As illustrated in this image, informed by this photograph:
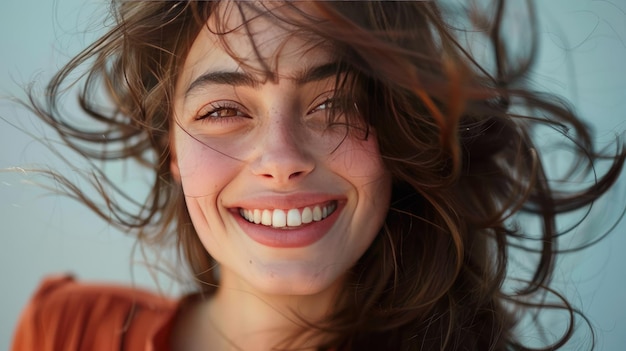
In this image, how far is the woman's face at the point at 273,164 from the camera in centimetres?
100

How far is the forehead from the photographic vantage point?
99 centimetres

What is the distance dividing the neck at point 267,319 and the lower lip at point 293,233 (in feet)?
0.37

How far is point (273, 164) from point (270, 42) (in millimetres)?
149

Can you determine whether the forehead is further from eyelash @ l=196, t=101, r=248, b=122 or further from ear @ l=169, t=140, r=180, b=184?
ear @ l=169, t=140, r=180, b=184

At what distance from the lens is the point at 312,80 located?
1.01 meters

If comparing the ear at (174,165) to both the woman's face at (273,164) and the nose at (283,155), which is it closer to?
the woman's face at (273,164)

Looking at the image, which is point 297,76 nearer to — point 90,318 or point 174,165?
point 174,165

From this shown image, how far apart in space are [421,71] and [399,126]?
11 centimetres

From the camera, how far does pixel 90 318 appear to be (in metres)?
1.36

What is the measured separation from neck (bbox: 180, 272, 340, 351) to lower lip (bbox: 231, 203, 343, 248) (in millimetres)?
114

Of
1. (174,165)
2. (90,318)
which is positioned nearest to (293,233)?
(174,165)

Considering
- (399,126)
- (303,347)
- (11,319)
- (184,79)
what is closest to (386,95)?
(399,126)

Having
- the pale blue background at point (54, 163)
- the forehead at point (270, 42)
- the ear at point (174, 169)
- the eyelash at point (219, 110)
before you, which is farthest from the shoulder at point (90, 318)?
the forehead at point (270, 42)

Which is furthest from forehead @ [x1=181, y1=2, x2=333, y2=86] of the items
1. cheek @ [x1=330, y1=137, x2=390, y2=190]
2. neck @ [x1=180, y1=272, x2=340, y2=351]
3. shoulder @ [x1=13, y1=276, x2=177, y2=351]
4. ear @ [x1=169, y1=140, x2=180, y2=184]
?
shoulder @ [x1=13, y1=276, x2=177, y2=351]
